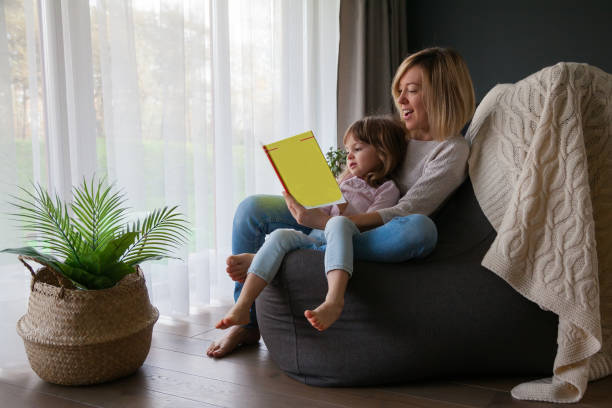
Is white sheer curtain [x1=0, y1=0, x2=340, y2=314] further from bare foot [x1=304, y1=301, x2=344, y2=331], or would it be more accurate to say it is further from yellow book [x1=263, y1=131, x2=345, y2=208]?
bare foot [x1=304, y1=301, x2=344, y2=331]

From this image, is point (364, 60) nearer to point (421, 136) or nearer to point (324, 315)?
point (421, 136)

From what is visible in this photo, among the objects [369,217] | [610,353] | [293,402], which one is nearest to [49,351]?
[293,402]

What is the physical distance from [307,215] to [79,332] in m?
0.68

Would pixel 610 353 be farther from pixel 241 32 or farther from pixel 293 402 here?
pixel 241 32

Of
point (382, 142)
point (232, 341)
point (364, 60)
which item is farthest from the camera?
point (364, 60)

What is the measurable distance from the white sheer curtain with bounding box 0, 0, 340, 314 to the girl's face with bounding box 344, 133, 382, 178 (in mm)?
703

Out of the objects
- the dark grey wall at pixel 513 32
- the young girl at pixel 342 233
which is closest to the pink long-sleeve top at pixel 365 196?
the young girl at pixel 342 233

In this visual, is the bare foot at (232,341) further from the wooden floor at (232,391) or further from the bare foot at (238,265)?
the bare foot at (238,265)

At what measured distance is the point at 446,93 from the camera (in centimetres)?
171

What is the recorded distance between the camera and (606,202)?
4.66ft

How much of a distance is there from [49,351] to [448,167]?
3.96 feet

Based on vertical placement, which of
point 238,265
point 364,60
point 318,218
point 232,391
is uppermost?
point 364,60

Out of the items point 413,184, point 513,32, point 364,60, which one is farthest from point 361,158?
point 513,32

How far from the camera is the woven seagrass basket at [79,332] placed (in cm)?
138
